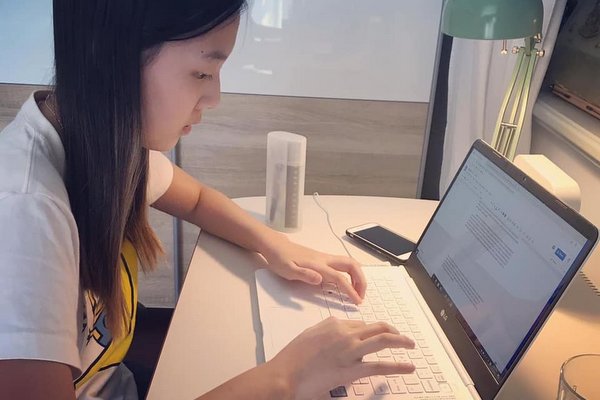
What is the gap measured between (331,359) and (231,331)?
199mm

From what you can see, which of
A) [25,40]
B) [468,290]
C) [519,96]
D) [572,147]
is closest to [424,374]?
[468,290]

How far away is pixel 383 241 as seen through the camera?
114cm

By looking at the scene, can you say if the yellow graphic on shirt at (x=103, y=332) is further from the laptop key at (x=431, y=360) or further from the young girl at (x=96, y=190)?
the laptop key at (x=431, y=360)

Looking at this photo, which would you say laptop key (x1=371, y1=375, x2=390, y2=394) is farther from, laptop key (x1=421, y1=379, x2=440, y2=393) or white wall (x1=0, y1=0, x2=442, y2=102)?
white wall (x1=0, y1=0, x2=442, y2=102)

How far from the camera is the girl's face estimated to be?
2.36 feet

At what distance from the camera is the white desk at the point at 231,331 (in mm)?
762

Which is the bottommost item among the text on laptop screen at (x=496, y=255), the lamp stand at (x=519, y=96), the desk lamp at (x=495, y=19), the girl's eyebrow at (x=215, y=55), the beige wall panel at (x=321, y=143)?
the beige wall panel at (x=321, y=143)

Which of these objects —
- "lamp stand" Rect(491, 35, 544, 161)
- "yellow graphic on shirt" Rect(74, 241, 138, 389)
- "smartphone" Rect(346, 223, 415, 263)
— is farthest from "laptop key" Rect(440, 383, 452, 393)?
"lamp stand" Rect(491, 35, 544, 161)

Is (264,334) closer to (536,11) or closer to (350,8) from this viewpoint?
(536,11)

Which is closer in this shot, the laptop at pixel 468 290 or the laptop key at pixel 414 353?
the laptop at pixel 468 290

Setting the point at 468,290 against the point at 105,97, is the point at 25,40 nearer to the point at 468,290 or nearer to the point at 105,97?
the point at 105,97

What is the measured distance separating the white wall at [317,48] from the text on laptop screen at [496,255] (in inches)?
37.7

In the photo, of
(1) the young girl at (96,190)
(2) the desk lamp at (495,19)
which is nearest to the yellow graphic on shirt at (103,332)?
(1) the young girl at (96,190)

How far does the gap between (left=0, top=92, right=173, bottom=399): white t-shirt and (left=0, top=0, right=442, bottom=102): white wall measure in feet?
3.63
